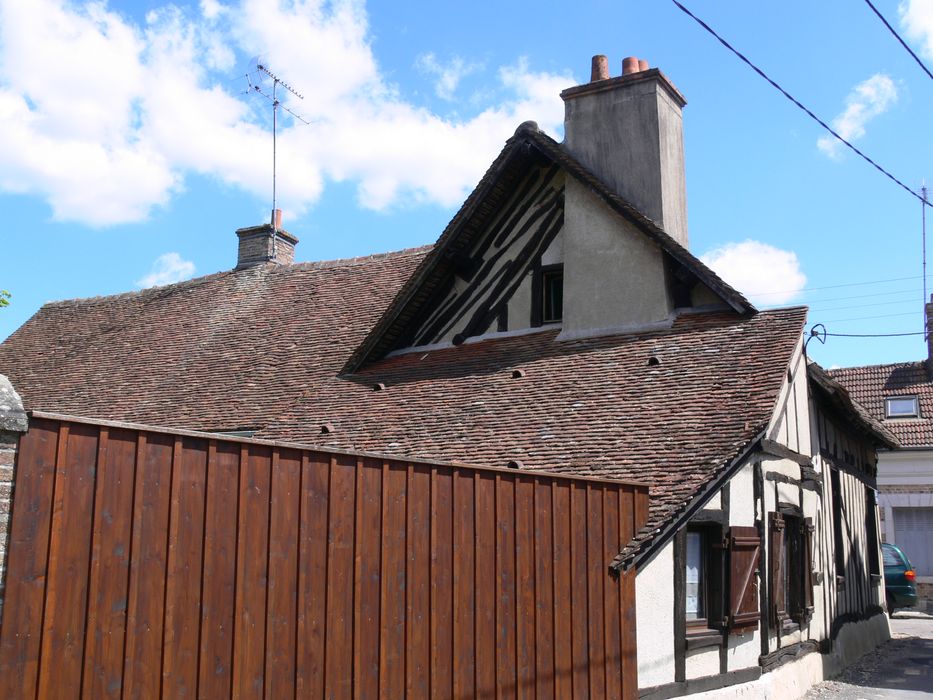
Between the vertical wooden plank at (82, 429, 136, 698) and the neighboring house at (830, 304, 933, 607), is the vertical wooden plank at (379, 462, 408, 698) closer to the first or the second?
the vertical wooden plank at (82, 429, 136, 698)

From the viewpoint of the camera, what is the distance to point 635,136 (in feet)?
41.2

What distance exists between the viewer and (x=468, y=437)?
9688mm

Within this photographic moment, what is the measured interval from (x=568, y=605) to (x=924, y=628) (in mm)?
15103

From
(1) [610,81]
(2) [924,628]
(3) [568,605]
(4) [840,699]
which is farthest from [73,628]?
(2) [924,628]

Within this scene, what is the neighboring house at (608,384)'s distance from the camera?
8617mm

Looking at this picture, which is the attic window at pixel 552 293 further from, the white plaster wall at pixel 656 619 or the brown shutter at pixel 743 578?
the white plaster wall at pixel 656 619

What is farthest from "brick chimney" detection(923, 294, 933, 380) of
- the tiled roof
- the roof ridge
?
the roof ridge

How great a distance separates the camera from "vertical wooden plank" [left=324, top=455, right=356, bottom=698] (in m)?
5.09

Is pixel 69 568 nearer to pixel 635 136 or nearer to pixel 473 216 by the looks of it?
pixel 473 216

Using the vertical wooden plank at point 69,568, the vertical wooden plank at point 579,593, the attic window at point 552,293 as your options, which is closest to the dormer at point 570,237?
the attic window at point 552,293

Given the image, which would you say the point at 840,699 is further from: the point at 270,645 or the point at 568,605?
the point at 270,645

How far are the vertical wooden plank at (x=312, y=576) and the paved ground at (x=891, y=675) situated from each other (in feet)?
24.2

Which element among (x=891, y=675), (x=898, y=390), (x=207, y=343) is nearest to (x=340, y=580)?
(x=891, y=675)

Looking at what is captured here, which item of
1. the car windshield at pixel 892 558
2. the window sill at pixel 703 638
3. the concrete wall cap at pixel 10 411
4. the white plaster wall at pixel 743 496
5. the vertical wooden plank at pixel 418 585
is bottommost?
the window sill at pixel 703 638
